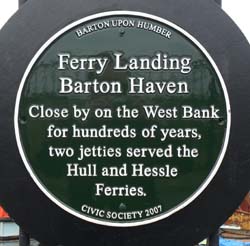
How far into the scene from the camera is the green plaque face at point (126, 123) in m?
3.10

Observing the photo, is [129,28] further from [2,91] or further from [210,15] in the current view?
[2,91]

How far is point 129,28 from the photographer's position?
10.3ft

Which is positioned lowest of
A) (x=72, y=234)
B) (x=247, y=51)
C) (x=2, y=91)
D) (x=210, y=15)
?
(x=72, y=234)

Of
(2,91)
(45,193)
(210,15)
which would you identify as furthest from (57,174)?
(210,15)

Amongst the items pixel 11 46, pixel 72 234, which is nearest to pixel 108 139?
pixel 72 234

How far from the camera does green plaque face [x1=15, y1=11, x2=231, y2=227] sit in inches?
122

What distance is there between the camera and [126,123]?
3.12 m

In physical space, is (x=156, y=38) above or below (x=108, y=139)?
above

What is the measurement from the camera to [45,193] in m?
3.12

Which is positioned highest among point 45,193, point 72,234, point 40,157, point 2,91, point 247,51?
point 247,51

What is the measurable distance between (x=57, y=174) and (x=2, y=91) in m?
0.58

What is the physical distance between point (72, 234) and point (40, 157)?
0.48 meters

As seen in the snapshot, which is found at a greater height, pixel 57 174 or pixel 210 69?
pixel 210 69

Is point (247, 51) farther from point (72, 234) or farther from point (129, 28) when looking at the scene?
point (72, 234)
